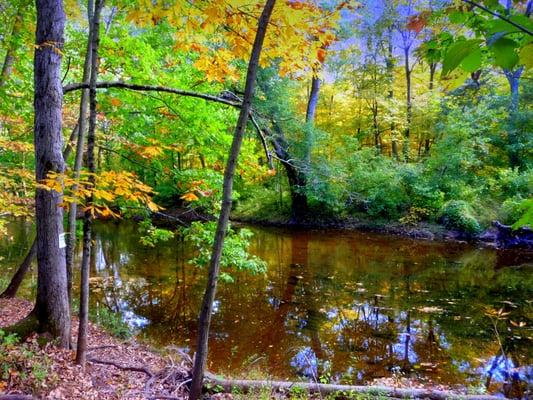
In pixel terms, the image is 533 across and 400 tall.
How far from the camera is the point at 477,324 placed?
6949 millimetres

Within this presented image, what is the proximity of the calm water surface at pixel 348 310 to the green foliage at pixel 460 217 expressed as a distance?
1.97 m

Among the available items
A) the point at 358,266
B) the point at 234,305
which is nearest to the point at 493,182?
the point at 358,266

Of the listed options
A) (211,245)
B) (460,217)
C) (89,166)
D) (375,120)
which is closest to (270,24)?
(89,166)

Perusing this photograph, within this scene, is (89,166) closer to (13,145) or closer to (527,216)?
(13,145)

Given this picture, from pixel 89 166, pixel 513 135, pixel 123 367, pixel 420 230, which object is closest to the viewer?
pixel 89 166

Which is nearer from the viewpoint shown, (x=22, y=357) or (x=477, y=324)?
(x=22, y=357)

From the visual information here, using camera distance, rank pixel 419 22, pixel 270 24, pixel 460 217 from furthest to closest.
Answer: pixel 460 217
pixel 270 24
pixel 419 22

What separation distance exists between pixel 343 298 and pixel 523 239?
9.20m

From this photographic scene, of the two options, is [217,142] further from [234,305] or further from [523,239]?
[523,239]

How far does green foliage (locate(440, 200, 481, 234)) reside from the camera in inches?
575

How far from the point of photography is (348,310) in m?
7.80

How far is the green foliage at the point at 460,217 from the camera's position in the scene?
14617 millimetres

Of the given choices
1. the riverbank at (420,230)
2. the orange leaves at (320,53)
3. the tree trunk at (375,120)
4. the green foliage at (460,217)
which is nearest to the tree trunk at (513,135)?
the green foliage at (460,217)

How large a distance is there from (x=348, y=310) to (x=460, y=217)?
9620 millimetres
